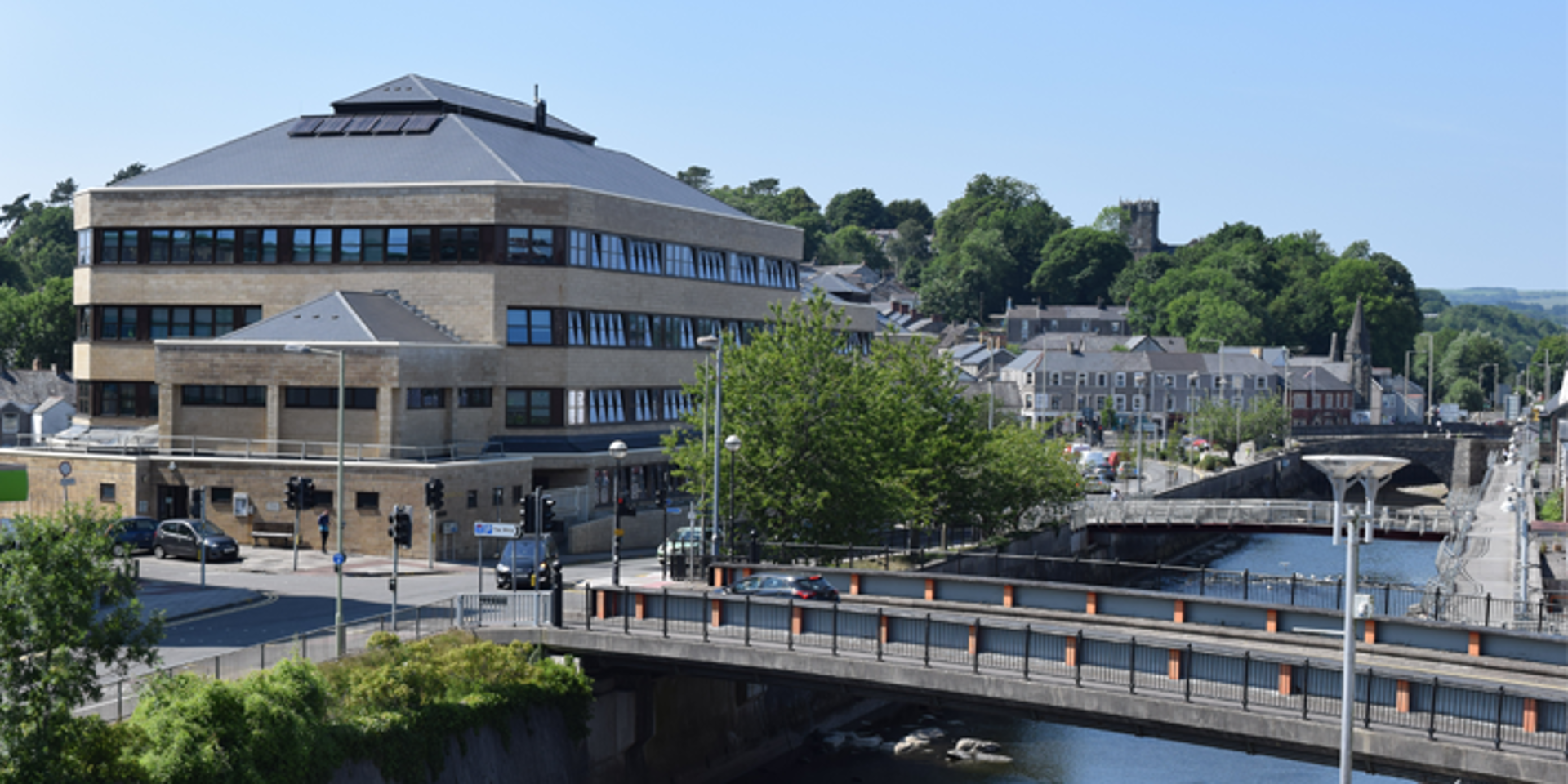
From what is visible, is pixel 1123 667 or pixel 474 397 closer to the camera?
Result: pixel 1123 667

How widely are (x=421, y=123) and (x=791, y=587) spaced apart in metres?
38.1

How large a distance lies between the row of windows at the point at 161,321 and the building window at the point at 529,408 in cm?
1143

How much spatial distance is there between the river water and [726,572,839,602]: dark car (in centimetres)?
537

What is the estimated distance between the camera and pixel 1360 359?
191125mm

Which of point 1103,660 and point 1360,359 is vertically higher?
point 1360,359

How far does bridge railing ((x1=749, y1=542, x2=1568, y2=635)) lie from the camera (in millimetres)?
39719

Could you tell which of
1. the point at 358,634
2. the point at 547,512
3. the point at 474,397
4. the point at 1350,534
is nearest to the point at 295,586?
the point at 547,512

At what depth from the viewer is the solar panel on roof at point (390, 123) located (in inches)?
2744

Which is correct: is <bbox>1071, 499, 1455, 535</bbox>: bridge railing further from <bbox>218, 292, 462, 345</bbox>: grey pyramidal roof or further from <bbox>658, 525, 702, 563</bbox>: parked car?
<bbox>218, 292, 462, 345</bbox>: grey pyramidal roof

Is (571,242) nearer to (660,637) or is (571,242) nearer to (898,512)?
(898,512)

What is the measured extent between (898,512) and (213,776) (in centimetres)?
3161

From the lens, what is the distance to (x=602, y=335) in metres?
67.3

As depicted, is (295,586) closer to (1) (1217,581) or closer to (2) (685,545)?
(2) (685,545)

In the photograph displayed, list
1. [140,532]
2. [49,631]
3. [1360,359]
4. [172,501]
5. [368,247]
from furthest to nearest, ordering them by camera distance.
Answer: [1360,359] → [368,247] → [172,501] → [140,532] → [49,631]
